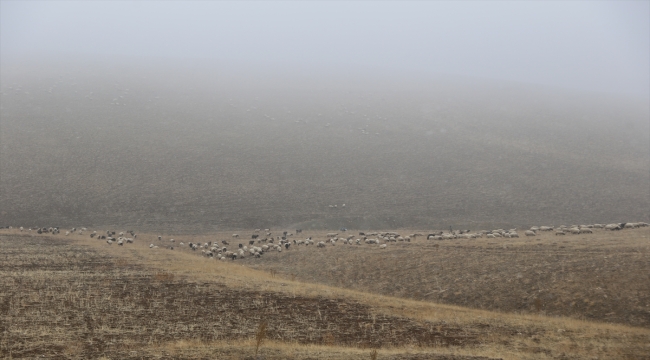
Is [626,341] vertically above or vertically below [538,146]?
→ below

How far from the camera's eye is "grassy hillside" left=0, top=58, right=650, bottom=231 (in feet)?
156

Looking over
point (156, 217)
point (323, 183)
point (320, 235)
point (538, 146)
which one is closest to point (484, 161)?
point (538, 146)

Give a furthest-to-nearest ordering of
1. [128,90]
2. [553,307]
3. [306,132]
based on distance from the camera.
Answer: [128,90]
[306,132]
[553,307]

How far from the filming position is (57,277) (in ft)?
71.8

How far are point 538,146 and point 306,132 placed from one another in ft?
105

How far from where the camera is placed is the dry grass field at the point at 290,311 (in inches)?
601

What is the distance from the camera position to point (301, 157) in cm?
6384

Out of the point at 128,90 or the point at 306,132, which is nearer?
the point at 306,132

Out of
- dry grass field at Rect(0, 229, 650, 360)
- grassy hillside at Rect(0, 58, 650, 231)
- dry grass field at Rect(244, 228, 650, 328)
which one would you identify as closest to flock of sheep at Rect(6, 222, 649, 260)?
dry grass field at Rect(244, 228, 650, 328)

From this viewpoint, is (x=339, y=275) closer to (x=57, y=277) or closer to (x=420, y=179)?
(x=57, y=277)

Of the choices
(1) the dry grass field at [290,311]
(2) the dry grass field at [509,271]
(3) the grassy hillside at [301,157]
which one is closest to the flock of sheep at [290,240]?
(2) the dry grass field at [509,271]

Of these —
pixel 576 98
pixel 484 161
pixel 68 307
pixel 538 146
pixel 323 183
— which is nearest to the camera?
pixel 68 307

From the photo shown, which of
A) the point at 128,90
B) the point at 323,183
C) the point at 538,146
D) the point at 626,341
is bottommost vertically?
the point at 626,341

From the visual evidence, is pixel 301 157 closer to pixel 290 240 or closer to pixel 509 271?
pixel 290 240
